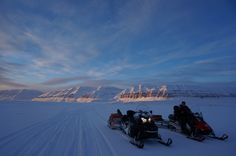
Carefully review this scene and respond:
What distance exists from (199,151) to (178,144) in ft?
4.55

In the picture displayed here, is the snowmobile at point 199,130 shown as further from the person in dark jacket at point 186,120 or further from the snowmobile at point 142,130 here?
the snowmobile at point 142,130

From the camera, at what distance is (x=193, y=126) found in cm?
1080

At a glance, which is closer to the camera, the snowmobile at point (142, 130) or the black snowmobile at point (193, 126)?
the snowmobile at point (142, 130)

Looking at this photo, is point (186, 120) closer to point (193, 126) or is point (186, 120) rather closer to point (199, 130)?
point (193, 126)

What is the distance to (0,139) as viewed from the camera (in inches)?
368

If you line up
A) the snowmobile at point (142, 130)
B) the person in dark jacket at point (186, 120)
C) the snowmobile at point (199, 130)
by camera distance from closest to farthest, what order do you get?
the snowmobile at point (142, 130) < the snowmobile at point (199, 130) < the person in dark jacket at point (186, 120)

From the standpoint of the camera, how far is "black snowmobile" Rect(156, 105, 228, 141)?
10305 mm

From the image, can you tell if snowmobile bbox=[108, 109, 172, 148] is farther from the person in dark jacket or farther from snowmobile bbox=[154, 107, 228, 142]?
the person in dark jacket

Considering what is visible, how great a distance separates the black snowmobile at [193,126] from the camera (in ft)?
33.8

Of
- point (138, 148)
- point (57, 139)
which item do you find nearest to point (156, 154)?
point (138, 148)

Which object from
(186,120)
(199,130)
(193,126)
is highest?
(186,120)

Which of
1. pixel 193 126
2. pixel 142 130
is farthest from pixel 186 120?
pixel 142 130

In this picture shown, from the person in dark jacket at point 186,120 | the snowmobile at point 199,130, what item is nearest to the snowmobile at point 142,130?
the snowmobile at point 199,130

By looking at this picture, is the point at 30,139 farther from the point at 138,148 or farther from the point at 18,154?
the point at 138,148
